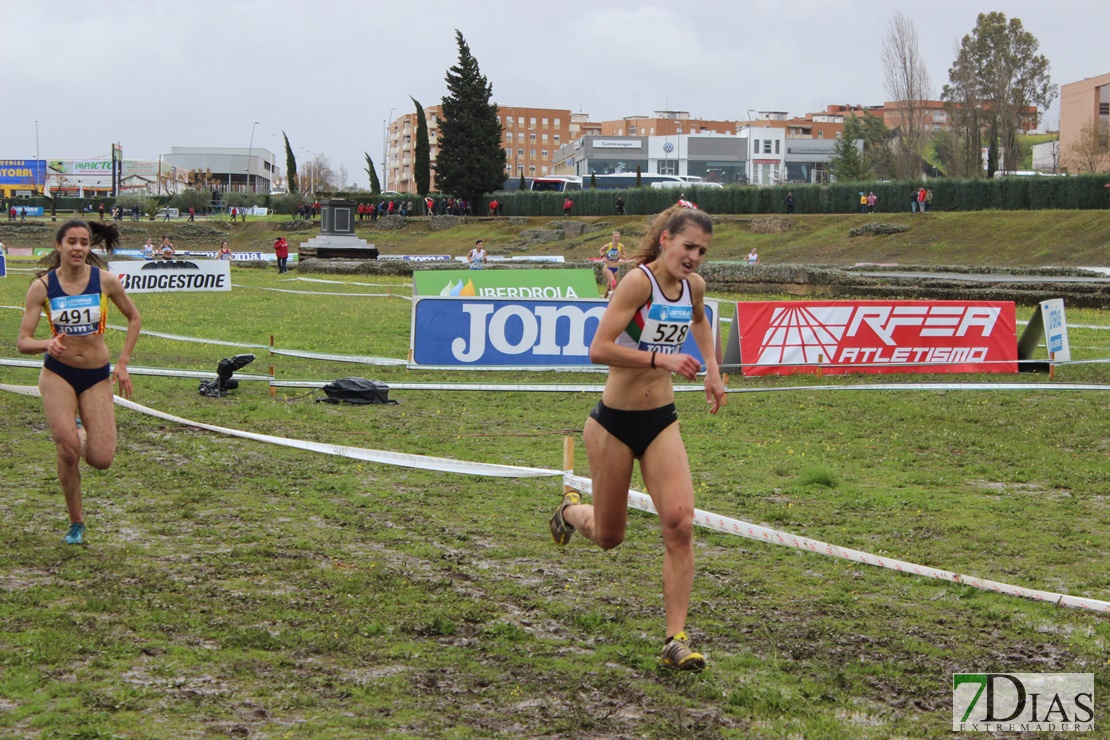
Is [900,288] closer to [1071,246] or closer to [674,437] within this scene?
[1071,246]

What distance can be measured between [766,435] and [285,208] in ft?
302

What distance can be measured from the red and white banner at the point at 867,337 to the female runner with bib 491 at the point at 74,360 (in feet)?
37.2

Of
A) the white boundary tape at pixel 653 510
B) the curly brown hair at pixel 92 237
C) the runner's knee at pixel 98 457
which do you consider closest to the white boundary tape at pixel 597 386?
the white boundary tape at pixel 653 510

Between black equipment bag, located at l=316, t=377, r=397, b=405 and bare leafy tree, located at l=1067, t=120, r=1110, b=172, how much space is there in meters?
71.5

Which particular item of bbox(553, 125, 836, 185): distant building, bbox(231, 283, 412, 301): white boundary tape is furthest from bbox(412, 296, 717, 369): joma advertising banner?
bbox(553, 125, 836, 185): distant building

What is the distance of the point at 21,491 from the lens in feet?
28.6

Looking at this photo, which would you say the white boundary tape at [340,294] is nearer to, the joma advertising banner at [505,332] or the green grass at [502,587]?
the joma advertising banner at [505,332]

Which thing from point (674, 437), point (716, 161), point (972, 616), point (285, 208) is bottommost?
point (972, 616)

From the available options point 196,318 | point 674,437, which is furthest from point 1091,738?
point 196,318

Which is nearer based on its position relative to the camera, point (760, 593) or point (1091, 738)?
point (1091, 738)

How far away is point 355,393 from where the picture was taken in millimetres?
13875

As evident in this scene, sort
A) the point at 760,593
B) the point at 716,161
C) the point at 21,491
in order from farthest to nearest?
the point at 716,161 → the point at 21,491 → the point at 760,593

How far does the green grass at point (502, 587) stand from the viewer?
4711 mm

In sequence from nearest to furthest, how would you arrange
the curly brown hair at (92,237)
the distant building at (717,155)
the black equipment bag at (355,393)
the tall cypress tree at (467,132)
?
the curly brown hair at (92,237), the black equipment bag at (355,393), the tall cypress tree at (467,132), the distant building at (717,155)
